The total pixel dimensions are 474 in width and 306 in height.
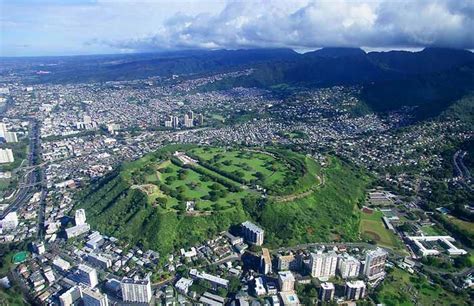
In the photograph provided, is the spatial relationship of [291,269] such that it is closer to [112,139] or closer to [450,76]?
[112,139]

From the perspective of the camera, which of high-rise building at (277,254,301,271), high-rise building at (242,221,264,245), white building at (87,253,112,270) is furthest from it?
high-rise building at (242,221,264,245)

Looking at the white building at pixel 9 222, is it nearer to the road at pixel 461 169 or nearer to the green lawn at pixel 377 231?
the green lawn at pixel 377 231

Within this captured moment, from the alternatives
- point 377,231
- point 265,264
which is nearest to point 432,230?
point 377,231

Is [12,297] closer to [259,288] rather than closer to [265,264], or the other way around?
[259,288]

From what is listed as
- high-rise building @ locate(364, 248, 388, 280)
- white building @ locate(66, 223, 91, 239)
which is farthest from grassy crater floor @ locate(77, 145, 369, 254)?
high-rise building @ locate(364, 248, 388, 280)

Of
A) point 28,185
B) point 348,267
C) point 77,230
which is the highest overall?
point 348,267

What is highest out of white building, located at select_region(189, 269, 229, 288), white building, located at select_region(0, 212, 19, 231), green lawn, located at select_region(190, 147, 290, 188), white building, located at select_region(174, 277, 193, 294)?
green lawn, located at select_region(190, 147, 290, 188)

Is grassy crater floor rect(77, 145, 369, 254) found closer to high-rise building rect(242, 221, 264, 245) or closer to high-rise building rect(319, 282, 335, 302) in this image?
high-rise building rect(242, 221, 264, 245)
